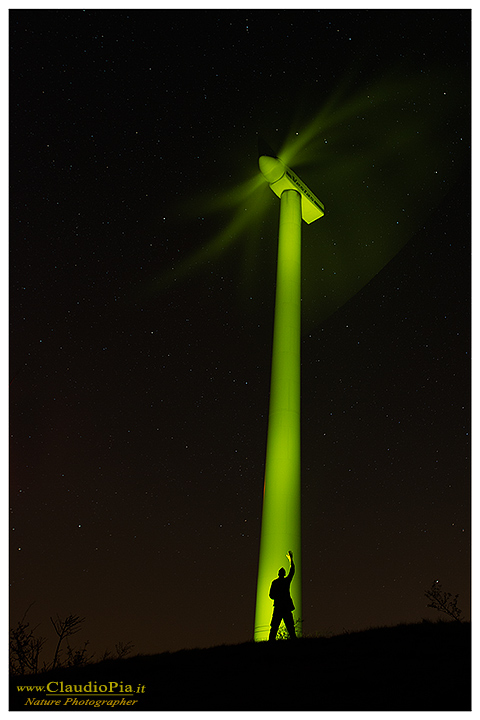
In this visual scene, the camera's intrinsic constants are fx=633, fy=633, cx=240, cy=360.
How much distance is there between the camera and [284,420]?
69.0 feet

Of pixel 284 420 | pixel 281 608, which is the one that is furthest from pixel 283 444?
pixel 281 608

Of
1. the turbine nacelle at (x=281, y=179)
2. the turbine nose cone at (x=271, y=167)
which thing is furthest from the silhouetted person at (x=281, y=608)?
the turbine nose cone at (x=271, y=167)

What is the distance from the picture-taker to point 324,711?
8.70 m

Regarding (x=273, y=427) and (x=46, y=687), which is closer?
(x=46, y=687)

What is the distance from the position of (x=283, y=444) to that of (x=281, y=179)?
12190 mm

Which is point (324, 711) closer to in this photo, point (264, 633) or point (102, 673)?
point (102, 673)

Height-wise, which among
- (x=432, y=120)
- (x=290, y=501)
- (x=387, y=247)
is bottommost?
(x=290, y=501)

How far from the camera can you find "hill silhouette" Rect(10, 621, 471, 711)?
30.2ft

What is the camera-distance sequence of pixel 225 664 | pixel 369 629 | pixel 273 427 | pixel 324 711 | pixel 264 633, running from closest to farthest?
1. pixel 324 711
2. pixel 225 664
3. pixel 369 629
4. pixel 264 633
5. pixel 273 427

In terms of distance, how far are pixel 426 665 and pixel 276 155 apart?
72.8 ft

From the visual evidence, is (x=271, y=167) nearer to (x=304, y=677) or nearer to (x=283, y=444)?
(x=283, y=444)

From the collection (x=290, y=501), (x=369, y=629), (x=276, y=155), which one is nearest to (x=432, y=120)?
(x=276, y=155)

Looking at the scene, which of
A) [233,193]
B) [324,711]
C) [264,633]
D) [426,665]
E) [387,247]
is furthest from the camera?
[387,247]

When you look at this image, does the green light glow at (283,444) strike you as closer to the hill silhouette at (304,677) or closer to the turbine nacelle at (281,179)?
the turbine nacelle at (281,179)
